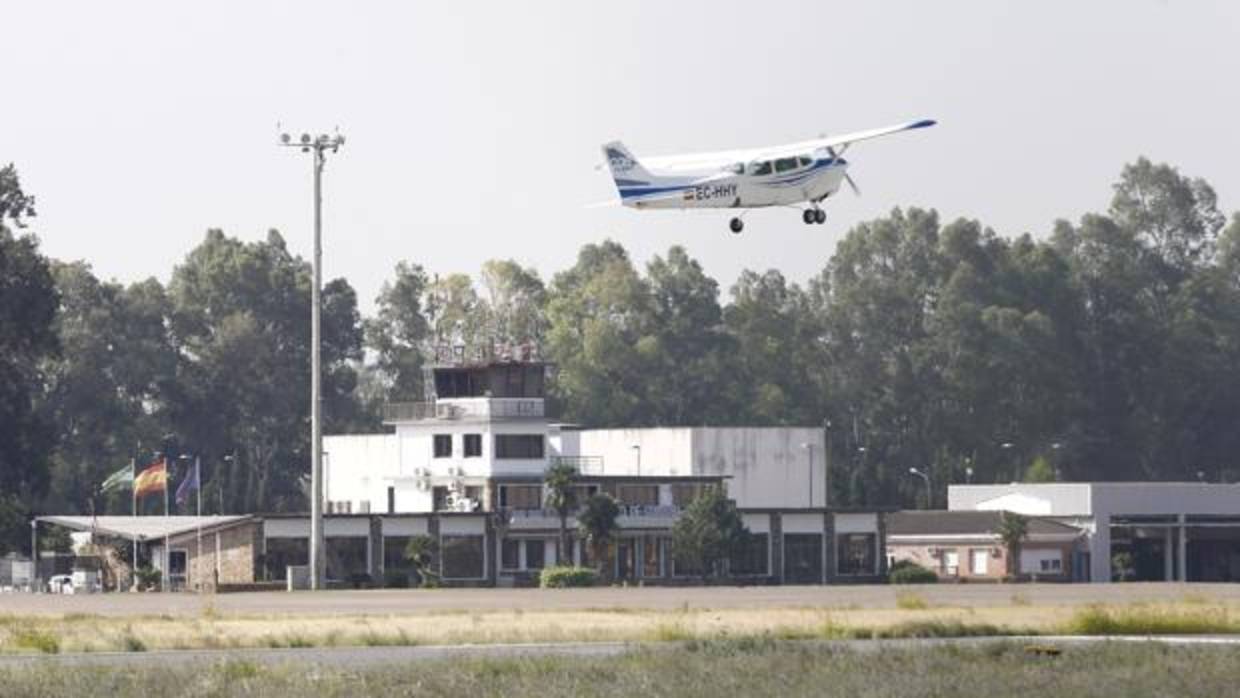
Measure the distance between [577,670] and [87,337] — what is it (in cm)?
14690

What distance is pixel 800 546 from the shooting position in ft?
475

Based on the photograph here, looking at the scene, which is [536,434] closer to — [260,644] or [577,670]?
[260,644]

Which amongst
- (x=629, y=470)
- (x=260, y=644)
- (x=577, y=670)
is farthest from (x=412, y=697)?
(x=629, y=470)

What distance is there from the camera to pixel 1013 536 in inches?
5684

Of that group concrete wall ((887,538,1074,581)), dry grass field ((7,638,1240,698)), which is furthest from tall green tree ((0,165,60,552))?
dry grass field ((7,638,1240,698))

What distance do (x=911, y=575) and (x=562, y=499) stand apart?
16.5 meters

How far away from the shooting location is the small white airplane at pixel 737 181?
303ft

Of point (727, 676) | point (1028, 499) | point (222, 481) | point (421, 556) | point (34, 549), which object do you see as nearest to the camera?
point (727, 676)

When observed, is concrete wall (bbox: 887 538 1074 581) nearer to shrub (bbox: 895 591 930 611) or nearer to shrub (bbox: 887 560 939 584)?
shrub (bbox: 887 560 939 584)

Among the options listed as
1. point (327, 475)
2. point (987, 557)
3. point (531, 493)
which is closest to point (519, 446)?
point (531, 493)

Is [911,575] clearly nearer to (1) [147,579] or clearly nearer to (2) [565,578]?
(2) [565,578]

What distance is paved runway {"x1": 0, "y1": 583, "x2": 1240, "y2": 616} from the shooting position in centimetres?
9231

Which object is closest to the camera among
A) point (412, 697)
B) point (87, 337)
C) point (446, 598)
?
point (412, 697)

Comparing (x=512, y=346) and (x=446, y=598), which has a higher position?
(x=512, y=346)
